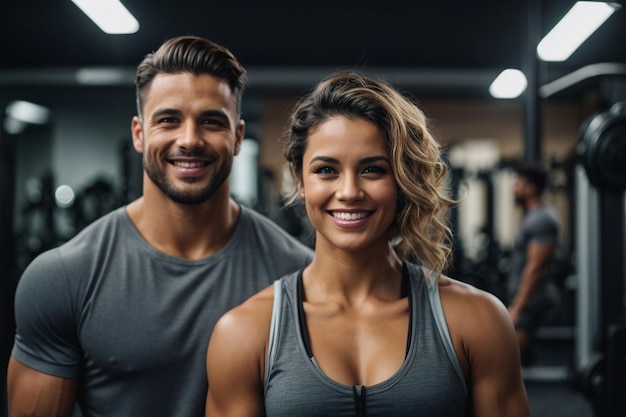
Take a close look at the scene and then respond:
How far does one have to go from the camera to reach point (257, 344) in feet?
3.94

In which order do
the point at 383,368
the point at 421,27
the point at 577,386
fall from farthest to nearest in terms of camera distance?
the point at 421,27, the point at 577,386, the point at 383,368

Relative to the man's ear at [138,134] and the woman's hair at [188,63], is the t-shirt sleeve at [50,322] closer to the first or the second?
the man's ear at [138,134]

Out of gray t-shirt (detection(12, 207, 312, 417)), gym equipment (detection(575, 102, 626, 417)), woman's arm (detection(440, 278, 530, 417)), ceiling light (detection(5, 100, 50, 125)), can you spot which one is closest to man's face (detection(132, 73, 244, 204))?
gray t-shirt (detection(12, 207, 312, 417))

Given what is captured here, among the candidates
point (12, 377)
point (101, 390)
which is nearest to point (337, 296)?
point (101, 390)

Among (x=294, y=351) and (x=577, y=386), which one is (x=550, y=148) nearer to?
(x=577, y=386)

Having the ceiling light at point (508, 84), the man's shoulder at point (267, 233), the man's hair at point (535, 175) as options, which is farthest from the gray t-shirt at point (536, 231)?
the ceiling light at point (508, 84)

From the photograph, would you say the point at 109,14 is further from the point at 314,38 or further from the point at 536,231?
the point at 536,231

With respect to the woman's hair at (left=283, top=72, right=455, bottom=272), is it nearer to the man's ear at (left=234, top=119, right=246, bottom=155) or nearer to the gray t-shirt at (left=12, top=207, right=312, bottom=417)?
the man's ear at (left=234, top=119, right=246, bottom=155)

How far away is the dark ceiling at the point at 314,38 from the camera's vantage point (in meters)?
4.91

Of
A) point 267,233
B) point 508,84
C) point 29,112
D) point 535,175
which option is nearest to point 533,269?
point 535,175

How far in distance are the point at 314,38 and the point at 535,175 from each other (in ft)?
8.93

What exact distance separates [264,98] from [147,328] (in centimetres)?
629

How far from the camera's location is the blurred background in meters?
3.39

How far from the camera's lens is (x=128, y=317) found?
1.38 m
